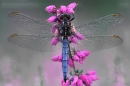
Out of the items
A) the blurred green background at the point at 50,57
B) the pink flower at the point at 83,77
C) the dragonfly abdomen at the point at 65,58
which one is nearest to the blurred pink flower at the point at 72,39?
the dragonfly abdomen at the point at 65,58

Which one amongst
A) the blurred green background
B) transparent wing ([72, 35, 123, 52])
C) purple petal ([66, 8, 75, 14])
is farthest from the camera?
the blurred green background

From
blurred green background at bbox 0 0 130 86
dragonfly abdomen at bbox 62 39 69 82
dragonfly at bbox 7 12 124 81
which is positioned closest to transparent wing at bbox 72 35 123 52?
dragonfly at bbox 7 12 124 81

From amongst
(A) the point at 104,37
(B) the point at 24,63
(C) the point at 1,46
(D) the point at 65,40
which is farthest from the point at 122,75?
(C) the point at 1,46

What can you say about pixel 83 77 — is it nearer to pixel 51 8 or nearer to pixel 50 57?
pixel 51 8

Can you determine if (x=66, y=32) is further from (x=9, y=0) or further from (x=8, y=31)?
(x=9, y=0)

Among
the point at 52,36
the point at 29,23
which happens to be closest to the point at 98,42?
the point at 52,36

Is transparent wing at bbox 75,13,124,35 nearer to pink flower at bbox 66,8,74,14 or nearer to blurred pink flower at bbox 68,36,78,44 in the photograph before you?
blurred pink flower at bbox 68,36,78,44
